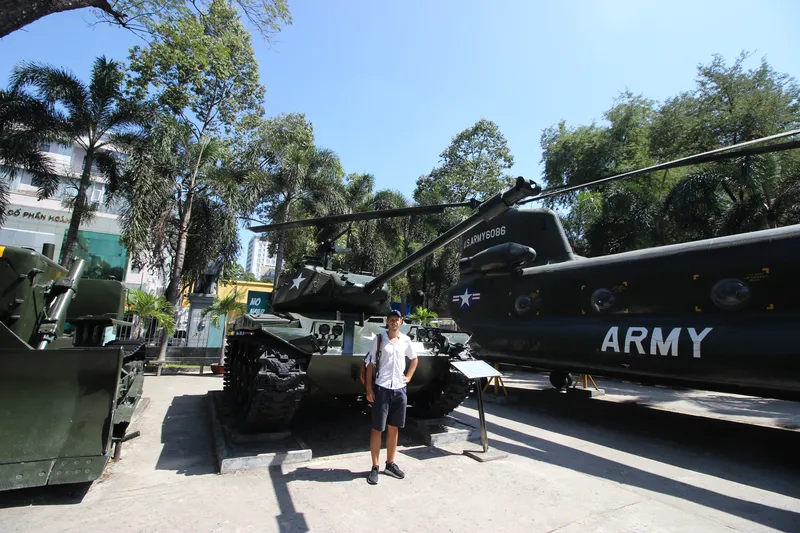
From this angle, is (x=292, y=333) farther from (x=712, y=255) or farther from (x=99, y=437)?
(x=712, y=255)

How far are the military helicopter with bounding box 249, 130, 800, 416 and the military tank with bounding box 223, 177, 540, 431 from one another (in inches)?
1.9

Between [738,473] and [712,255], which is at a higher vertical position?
[712,255]

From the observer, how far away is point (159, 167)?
14367 millimetres

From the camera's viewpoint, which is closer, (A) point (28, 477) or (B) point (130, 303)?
(A) point (28, 477)

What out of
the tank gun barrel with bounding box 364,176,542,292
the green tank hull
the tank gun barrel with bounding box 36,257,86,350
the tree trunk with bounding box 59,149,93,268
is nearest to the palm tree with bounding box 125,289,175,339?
the tree trunk with bounding box 59,149,93,268

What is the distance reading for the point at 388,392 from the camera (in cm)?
445

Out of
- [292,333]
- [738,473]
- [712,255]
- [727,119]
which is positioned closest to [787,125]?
[727,119]

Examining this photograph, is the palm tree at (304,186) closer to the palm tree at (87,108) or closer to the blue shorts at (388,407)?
the palm tree at (87,108)

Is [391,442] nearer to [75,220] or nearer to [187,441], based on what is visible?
[187,441]

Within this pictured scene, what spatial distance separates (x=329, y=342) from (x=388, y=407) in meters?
1.11

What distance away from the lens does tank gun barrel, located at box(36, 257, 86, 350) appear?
4644 millimetres

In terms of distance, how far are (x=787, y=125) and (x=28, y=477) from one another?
982 inches

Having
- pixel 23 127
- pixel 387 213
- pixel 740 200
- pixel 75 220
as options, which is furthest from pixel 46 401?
pixel 740 200

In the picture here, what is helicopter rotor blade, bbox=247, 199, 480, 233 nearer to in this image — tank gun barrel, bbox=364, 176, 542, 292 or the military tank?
the military tank
